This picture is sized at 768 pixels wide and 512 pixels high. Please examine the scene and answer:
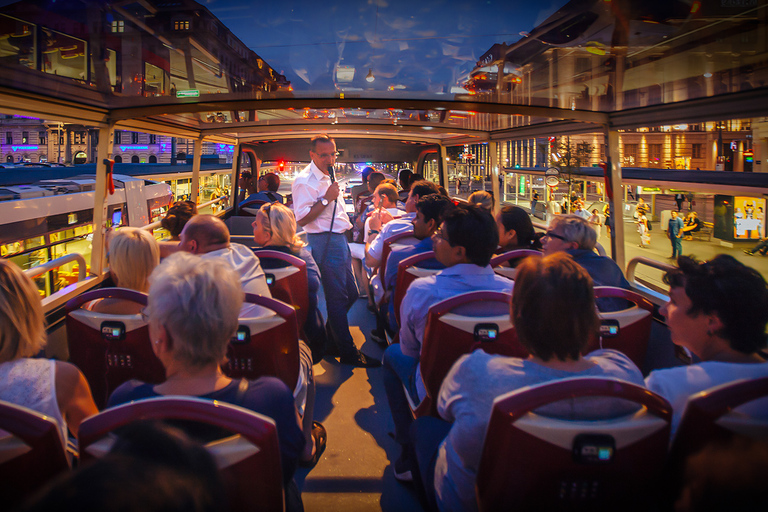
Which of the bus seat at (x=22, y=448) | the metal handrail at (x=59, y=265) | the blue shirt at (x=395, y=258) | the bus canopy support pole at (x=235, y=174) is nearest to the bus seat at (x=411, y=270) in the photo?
the blue shirt at (x=395, y=258)

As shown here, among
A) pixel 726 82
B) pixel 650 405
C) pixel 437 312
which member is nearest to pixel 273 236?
pixel 437 312

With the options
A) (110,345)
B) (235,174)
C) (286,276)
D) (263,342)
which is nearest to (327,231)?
(286,276)

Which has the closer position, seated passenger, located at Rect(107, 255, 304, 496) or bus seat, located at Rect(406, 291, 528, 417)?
seated passenger, located at Rect(107, 255, 304, 496)

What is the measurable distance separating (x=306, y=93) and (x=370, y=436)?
8.26 feet

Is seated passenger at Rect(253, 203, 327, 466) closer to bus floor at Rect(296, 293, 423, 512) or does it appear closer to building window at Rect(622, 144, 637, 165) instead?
bus floor at Rect(296, 293, 423, 512)

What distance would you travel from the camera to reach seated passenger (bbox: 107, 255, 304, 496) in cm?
120

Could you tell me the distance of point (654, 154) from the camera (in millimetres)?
29266

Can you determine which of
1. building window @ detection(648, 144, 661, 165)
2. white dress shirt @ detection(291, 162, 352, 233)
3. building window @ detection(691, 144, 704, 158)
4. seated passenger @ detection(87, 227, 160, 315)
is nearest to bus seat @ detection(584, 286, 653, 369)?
seated passenger @ detection(87, 227, 160, 315)

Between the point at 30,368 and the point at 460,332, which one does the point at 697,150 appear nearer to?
the point at 460,332

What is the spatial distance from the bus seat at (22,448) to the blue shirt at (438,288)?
1495 mm

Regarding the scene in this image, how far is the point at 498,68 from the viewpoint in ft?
10.5

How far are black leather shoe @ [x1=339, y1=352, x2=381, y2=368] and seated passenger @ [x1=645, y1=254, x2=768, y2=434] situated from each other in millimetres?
2486

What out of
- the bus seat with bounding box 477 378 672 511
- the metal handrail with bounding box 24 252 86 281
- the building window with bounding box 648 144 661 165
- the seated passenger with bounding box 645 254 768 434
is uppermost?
the building window with bounding box 648 144 661 165

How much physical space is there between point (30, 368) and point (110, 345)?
0.55 meters
